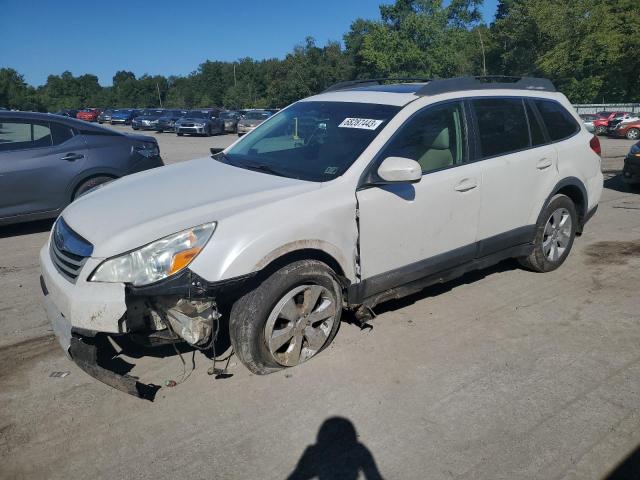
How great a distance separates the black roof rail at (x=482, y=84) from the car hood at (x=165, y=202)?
1343 mm

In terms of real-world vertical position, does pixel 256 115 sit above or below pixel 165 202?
above

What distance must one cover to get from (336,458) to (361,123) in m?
2.30

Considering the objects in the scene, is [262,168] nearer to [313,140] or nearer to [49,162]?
[313,140]

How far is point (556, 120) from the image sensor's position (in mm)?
4941

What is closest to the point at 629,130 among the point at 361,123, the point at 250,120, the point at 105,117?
the point at 250,120

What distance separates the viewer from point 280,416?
9.70 ft

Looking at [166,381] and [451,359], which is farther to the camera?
[451,359]

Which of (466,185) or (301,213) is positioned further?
(466,185)

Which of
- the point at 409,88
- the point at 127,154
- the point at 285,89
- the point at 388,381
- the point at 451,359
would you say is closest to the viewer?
the point at 388,381

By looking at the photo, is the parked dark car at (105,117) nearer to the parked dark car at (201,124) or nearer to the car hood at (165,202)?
the parked dark car at (201,124)

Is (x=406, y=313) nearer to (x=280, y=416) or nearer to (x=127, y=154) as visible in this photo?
(x=280, y=416)

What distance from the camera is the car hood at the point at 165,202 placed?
2.95 m

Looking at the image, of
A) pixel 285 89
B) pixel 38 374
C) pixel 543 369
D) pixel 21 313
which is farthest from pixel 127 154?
pixel 285 89

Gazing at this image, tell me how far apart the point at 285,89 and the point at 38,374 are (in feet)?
252
